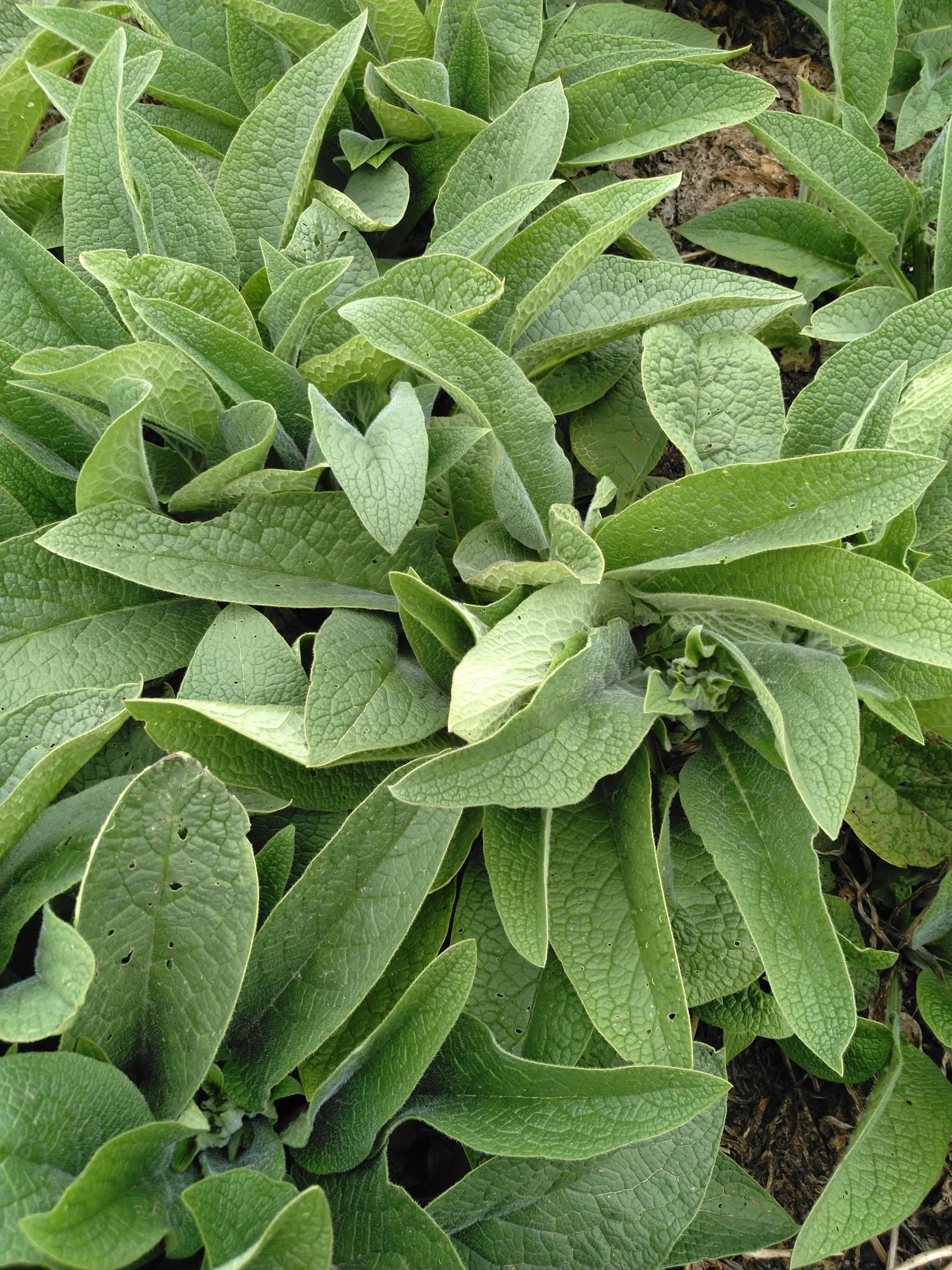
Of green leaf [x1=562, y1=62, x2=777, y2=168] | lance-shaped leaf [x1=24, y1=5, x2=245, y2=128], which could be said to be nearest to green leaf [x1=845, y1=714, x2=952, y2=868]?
green leaf [x1=562, y1=62, x2=777, y2=168]

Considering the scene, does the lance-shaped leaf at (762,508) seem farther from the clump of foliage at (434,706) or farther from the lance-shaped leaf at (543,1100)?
the lance-shaped leaf at (543,1100)

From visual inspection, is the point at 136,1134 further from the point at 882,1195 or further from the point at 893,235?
the point at 893,235

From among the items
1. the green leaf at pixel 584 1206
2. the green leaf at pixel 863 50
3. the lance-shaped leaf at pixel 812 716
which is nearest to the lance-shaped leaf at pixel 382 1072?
the green leaf at pixel 584 1206

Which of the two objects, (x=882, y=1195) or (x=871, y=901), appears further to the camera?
(x=871, y=901)

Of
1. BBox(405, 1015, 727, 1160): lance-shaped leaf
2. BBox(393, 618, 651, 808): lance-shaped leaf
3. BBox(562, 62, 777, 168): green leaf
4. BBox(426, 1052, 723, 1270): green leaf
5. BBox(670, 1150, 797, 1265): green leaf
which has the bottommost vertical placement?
BBox(670, 1150, 797, 1265): green leaf

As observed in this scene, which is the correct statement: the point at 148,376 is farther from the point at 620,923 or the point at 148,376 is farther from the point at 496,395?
the point at 620,923

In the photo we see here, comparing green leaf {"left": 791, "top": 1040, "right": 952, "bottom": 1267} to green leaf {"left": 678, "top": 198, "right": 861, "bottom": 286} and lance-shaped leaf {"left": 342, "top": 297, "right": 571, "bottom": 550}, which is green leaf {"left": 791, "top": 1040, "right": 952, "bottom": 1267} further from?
green leaf {"left": 678, "top": 198, "right": 861, "bottom": 286}

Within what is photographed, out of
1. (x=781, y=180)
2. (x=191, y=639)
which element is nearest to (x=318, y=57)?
(x=191, y=639)
